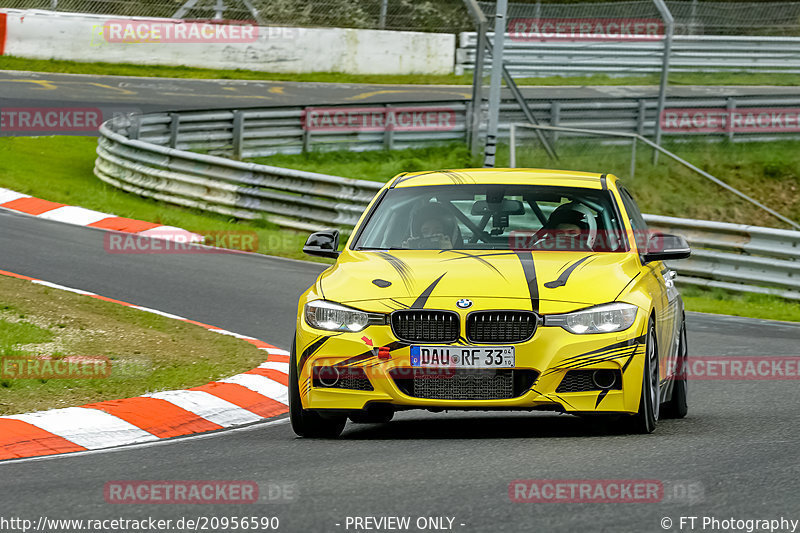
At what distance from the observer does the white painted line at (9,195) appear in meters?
20.2

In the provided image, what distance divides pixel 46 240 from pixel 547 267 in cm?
1082

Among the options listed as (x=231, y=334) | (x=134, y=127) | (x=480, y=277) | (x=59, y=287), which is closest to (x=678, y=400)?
(x=480, y=277)

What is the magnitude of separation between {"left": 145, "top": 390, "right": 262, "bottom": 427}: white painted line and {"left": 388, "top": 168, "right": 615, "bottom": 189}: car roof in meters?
1.77

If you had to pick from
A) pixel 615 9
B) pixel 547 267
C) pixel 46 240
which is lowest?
pixel 46 240

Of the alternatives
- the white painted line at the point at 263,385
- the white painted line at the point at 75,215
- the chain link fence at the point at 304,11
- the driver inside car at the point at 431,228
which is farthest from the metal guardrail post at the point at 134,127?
the driver inside car at the point at 431,228

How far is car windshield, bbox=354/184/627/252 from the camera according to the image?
8.32m

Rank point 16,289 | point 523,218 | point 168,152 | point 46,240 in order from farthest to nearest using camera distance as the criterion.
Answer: point 168,152 → point 46,240 → point 16,289 → point 523,218

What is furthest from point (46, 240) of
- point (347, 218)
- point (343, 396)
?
point (343, 396)

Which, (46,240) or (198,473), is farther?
(46,240)

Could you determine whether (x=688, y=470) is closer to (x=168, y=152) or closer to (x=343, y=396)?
(x=343, y=396)

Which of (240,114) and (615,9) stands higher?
(615,9)

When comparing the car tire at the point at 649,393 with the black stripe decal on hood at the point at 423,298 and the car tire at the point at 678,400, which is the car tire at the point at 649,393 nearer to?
the car tire at the point at 678,400

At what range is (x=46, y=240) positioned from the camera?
56.1ft

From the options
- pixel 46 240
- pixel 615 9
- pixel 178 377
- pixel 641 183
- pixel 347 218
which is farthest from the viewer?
pixel 615 9
